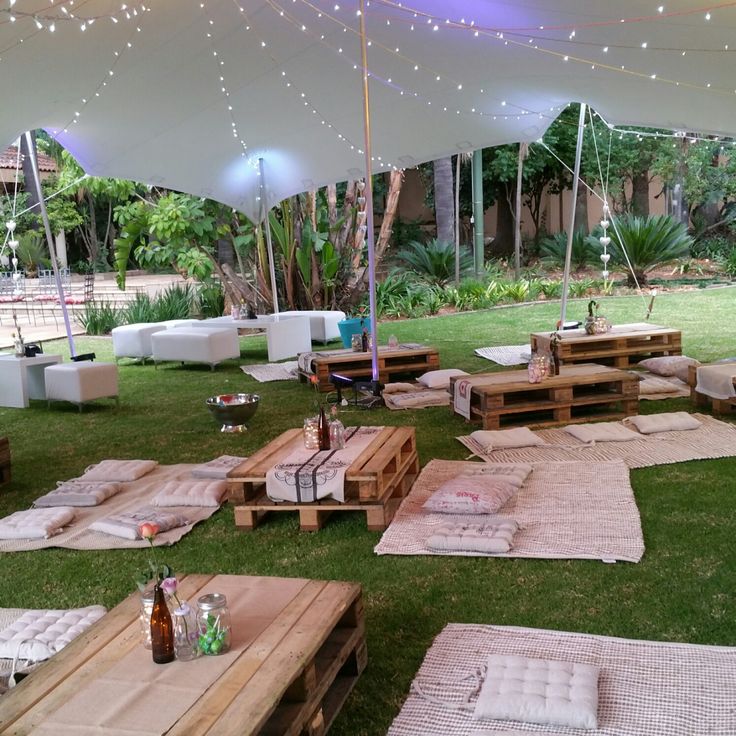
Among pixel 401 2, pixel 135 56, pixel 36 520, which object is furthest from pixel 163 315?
pixel 36 520

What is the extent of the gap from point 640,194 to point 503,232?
3.64 m

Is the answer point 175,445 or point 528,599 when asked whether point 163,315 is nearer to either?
point 175,445

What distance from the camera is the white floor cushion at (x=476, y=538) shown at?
4426 mm

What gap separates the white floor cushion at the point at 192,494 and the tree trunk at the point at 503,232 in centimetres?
1864

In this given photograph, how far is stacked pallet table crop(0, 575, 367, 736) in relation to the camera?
2.45 meters

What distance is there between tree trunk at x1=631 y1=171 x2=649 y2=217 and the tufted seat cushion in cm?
2094

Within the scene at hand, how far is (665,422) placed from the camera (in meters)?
6.63

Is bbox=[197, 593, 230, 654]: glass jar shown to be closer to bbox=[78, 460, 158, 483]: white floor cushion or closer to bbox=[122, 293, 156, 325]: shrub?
bbox=[78, 460, 158, 483]: white floor cushion

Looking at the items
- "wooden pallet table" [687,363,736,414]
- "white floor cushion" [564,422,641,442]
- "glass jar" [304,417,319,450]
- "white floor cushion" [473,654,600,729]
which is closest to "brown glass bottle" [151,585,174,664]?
"white floor cushion" [473,654,600,729]

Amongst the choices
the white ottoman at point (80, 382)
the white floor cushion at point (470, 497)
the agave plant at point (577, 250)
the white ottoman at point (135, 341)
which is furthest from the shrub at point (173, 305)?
the white floor cushion at point (470, 497)

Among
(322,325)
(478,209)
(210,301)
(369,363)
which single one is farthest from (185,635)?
(478,209)

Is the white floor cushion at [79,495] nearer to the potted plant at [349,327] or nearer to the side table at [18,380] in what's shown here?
the side table at [18,380]

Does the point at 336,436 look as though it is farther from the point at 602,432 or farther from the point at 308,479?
the point at 602,432

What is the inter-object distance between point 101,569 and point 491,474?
237cm
